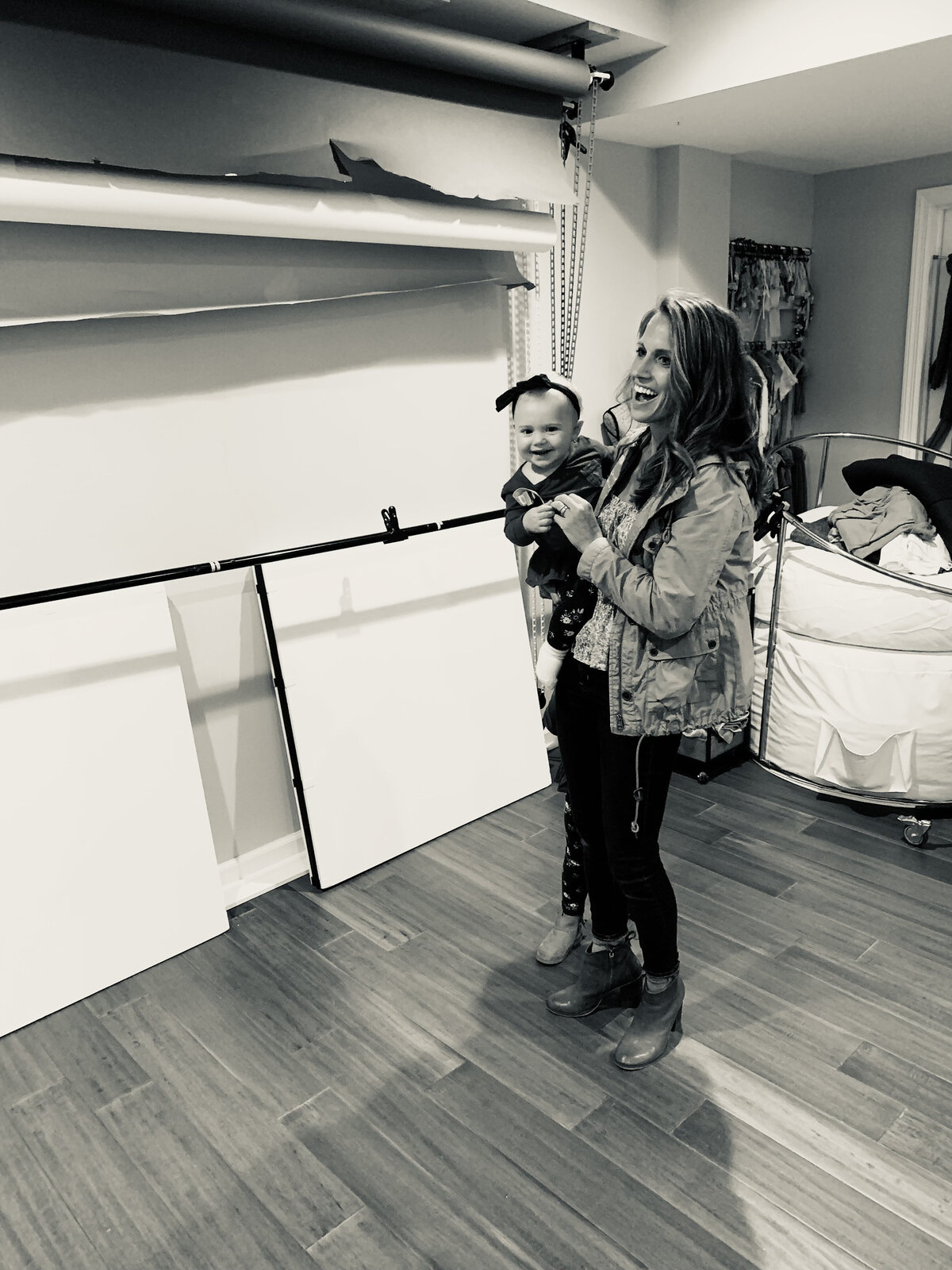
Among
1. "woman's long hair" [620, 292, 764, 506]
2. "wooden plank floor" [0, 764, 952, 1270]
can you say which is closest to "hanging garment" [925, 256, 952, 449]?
"wooden plank floor" [0, 764, 952, 1270]

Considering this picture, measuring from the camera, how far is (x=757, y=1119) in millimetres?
1806

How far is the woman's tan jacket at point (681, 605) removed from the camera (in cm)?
153

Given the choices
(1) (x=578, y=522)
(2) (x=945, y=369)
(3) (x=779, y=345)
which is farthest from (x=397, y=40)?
(2) (x=945, y=369)

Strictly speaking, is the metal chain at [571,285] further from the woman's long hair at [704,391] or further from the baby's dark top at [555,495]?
the woman's long hair at [704,391]

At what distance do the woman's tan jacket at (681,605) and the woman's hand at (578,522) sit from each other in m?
0.02

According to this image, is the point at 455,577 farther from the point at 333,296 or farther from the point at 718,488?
the point at 718,488

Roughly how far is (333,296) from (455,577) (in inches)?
35.6

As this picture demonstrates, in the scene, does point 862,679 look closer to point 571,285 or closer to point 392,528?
point 392,528

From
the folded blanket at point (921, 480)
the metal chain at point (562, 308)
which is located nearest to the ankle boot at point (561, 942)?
the folded blanket at point (921, 480)

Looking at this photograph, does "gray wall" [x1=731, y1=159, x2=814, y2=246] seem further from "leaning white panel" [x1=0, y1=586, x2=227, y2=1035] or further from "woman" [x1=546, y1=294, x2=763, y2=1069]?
"leaning white panel" [x1=0, y1=586, x2=227, y2=1035]

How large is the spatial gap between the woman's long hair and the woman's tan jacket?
3cm

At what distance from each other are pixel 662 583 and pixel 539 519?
0.98 feet

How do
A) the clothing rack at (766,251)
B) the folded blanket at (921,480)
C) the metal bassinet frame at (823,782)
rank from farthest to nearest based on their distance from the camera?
the clothing rack at (766,251) → the folded blanket at (921,480) → the metal bassinet frame at (823,782)

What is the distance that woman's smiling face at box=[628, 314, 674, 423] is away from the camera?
61.2 inches
